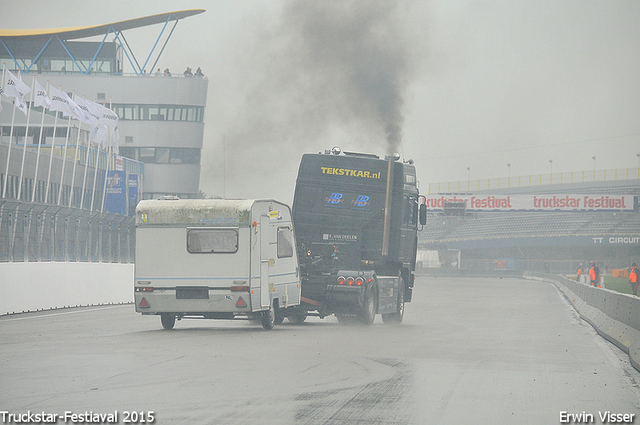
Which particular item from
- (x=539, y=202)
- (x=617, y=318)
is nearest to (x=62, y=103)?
(x=617, y=318)

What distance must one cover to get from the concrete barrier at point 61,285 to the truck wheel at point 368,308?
880 centimetres

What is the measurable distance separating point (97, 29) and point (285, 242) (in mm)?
62964

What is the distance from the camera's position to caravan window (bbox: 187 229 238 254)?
675 inches

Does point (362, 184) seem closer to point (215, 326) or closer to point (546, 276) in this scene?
point (215, 326)

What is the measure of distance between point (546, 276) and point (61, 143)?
41775 millimetres

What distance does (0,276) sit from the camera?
70.8 ft

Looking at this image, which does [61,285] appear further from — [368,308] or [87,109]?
[87,109]

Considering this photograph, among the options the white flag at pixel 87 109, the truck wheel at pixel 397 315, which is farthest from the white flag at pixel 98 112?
the truck wheel at pixel 397 315

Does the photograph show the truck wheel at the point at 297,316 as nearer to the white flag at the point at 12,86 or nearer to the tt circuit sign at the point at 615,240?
the white flag at the point at 12,86

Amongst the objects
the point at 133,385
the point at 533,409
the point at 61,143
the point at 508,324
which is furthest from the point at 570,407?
the point at 61,143

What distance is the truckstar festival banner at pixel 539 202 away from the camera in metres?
90.4

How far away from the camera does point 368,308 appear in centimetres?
1964

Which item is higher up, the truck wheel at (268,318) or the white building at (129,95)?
the white building at (129,95)

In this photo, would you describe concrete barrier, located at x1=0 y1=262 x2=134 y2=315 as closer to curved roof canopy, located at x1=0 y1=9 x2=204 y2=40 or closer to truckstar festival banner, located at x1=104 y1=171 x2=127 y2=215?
truckstar festival banner, located at x1=104 y1=171 x2=127 y2=215
